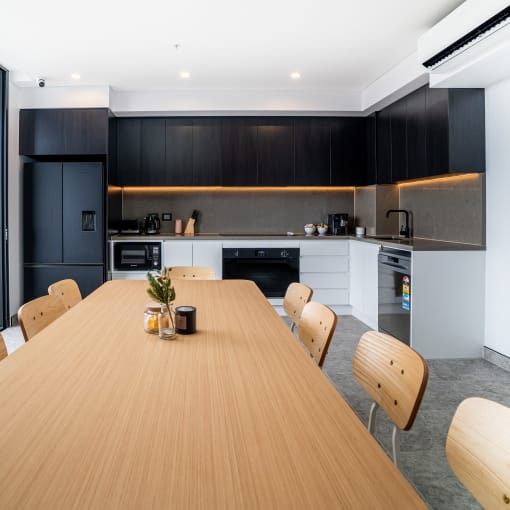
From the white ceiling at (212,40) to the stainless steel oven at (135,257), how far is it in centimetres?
183

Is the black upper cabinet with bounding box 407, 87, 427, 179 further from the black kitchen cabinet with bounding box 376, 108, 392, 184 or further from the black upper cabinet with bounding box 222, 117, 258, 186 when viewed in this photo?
the black upper cabinet with bounding box 222, 117, 258, 186

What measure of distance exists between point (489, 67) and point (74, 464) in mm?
3745

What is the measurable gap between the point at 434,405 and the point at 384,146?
130 inches

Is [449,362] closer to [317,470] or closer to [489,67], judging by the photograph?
[489,67]

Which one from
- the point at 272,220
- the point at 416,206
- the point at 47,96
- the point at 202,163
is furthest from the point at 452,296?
the point at 47,96

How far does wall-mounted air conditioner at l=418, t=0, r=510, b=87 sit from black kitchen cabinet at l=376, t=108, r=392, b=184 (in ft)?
4.48

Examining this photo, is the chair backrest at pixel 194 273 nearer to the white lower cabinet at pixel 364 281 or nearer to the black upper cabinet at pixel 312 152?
the white lower cabinet at pixel 364 281

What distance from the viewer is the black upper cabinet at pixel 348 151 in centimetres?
598

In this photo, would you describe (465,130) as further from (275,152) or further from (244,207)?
(244,207)

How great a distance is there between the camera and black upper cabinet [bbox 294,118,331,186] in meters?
5.98

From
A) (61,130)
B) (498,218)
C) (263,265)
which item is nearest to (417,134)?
(498,218)

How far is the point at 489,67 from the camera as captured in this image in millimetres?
3482

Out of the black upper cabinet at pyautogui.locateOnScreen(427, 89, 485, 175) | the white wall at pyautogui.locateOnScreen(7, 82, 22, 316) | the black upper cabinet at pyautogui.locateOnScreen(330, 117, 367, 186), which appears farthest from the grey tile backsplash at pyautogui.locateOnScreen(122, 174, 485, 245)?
the black upper cabinet at pyautogui.locateOnScreen(427, 89, 485, 175)

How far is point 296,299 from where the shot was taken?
2.68 m
